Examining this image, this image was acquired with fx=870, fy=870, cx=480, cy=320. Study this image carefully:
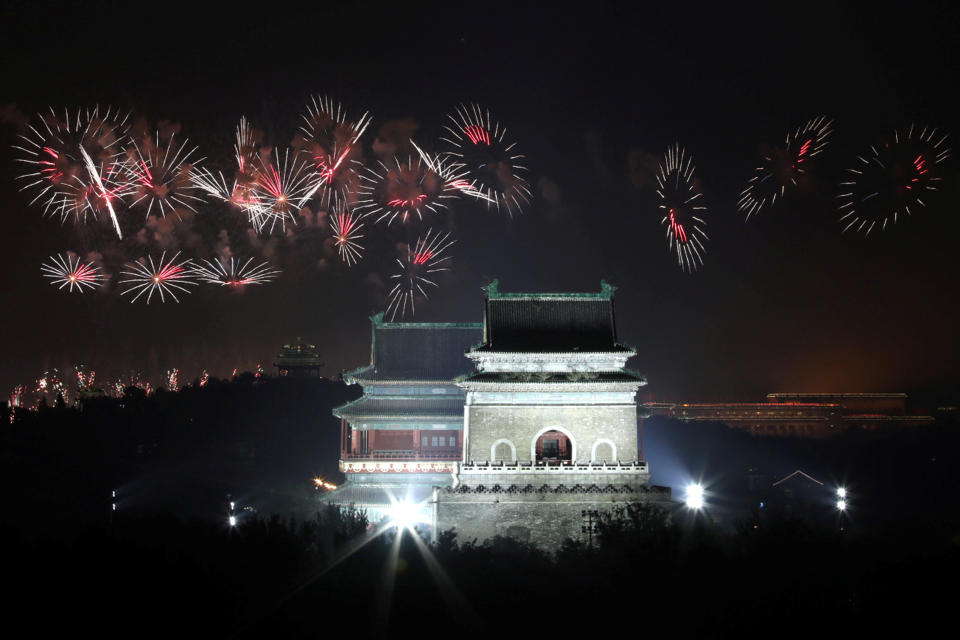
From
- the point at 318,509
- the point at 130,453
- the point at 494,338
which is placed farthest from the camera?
the point at 130,453

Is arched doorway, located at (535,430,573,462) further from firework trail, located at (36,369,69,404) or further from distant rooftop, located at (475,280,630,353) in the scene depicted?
firework trail, located at (36,369,69,404)

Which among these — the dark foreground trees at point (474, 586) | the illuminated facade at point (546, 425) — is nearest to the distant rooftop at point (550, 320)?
the illuminated facade at point (546, 425)

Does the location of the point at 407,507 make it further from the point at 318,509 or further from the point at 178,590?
the point at 178,590

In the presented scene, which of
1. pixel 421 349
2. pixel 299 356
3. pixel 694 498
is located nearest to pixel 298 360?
pixel 299 356

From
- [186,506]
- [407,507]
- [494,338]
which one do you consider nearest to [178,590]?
[407,507]

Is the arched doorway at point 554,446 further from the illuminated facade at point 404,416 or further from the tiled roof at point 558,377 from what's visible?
Answer: the illuminated facade at point 404,416

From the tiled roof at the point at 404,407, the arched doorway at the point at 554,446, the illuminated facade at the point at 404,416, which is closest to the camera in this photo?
the arched doorway at the point at 554,446

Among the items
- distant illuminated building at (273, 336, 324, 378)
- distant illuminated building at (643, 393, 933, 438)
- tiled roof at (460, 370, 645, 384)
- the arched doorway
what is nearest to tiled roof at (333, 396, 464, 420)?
tiled roof at (460, 370, 645, 384)
